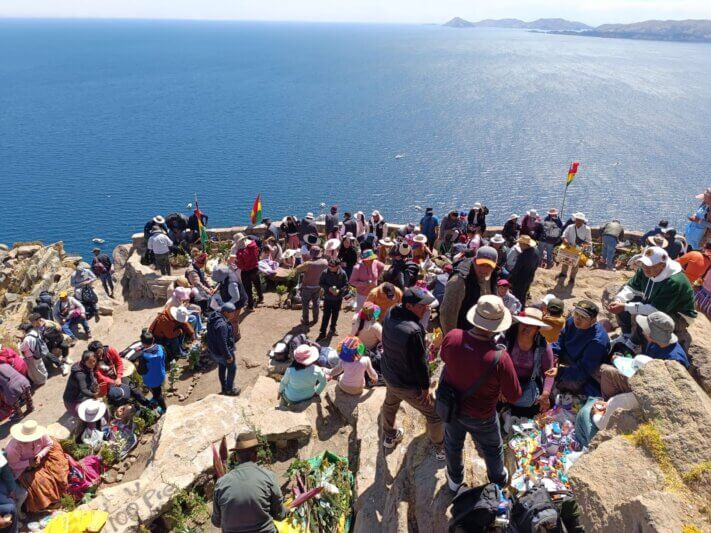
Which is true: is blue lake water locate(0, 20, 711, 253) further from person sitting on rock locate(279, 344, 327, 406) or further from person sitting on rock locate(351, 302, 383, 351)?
person sitting on rock locate(279, 344, 327, 406)

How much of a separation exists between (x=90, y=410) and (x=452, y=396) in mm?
6361

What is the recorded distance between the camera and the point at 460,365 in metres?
4.55

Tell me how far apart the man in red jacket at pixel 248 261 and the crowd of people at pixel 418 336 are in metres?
0.03

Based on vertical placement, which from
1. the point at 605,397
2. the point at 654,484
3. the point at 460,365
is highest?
the point at 460,365

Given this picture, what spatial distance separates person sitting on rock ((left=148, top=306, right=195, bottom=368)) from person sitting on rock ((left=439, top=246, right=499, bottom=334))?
214 inches

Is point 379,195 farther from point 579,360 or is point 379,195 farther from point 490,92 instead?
point 490,92

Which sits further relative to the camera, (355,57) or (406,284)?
(355,57)

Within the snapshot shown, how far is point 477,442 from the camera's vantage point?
4910 millimetres

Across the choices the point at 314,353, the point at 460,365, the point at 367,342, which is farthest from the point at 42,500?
the point at 460,365

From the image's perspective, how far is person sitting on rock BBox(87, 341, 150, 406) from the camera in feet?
27.5

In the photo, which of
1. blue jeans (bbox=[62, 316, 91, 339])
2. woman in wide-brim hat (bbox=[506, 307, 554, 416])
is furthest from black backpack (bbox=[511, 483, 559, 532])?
blue jeans (bbox=[62, 316, 91, 339])

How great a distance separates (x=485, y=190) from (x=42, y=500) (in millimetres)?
36262

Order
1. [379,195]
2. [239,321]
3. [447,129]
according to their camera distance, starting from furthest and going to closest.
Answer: [447,129] → [379,195] → [239,321]

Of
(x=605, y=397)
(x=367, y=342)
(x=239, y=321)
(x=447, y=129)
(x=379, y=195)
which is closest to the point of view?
(x=605, y=397)
